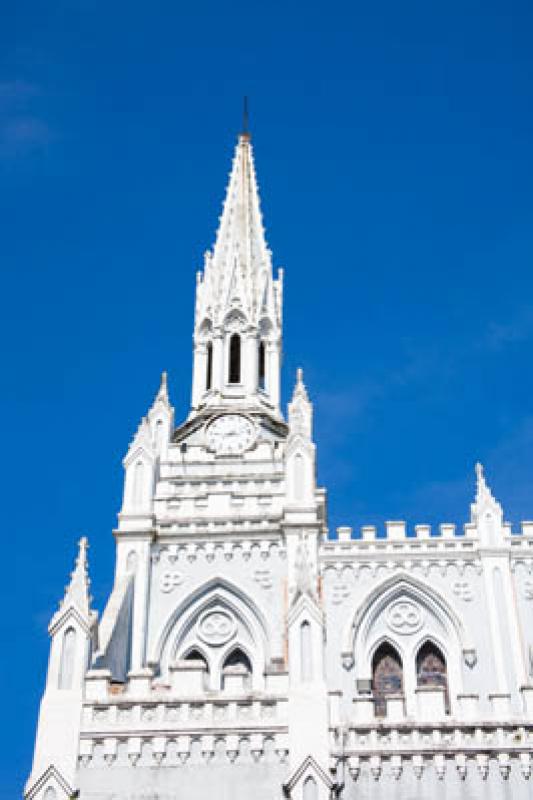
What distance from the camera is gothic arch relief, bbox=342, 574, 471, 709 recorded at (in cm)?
2938

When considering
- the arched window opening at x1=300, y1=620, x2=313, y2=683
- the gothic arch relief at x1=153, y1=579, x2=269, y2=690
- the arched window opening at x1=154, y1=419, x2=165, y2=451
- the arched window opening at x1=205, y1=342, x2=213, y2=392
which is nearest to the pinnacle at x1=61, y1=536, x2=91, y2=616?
the arched window opening at x1=300, y1=620, x2=313, y2=683

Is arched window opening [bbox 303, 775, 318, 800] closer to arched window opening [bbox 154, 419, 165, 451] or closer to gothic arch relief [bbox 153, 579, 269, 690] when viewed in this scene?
gothic arch relief [bbox 153, 579, 269, 690]

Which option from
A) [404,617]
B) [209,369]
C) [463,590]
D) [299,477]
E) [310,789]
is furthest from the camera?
[209,369]

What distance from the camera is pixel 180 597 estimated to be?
3031 cm

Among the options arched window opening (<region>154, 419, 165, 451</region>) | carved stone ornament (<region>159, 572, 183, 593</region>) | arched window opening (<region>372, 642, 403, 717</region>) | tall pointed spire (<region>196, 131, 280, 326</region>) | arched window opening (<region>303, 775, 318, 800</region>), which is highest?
tall pointed spire (<region>196, 131, 280, 326</region>)

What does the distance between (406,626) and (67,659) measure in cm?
1276

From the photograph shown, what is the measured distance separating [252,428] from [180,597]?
8.76 metres

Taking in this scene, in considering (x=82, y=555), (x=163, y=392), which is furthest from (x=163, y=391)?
(x=82, y=555)

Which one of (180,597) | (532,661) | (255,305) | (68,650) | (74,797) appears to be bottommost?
(74,797)

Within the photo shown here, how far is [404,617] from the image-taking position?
30219mm

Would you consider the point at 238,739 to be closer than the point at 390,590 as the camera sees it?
Yes

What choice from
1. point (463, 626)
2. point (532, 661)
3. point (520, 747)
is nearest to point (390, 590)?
point (463, 626)

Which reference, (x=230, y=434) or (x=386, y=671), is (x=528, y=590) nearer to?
(x=386, y=671)

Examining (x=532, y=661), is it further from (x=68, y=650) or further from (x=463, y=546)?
(x=68, y=650)
